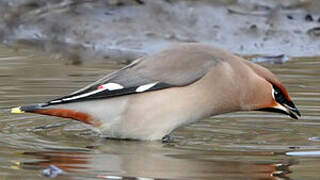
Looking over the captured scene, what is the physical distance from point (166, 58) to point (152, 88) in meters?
0.35

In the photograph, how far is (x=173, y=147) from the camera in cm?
799

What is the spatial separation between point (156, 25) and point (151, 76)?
6.00 m

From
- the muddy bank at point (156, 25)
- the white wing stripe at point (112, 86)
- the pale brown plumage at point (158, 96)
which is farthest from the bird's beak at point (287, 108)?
the muddy bank at point (156, 25)

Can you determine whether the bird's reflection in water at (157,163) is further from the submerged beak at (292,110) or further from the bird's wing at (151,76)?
the submerged beak at (292,110)

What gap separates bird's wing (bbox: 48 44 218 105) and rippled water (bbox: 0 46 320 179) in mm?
380

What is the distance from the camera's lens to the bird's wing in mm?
8094

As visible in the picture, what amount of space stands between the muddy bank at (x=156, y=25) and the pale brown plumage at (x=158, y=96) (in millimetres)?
4807

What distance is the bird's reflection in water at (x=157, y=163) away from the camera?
6934mm

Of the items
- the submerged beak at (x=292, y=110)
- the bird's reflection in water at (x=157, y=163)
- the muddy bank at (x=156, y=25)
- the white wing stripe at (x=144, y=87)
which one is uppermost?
the muddy bank at (x=156, y=25)

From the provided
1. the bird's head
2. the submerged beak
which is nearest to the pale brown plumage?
the bird's head

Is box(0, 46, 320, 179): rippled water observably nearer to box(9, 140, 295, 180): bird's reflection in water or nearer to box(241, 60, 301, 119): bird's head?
box(9, 140, 295, 180): bird's reflection in water

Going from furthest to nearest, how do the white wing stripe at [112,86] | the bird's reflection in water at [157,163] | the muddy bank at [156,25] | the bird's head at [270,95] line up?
the muddy bank at [156,25] → the bird's head at [270,95] → the white wing stripe at [112,86] → the bird's reflection in water at [157,163]

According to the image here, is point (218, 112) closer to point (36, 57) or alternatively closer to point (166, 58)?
point (166, 58)

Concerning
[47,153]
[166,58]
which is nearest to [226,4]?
[166,58]
